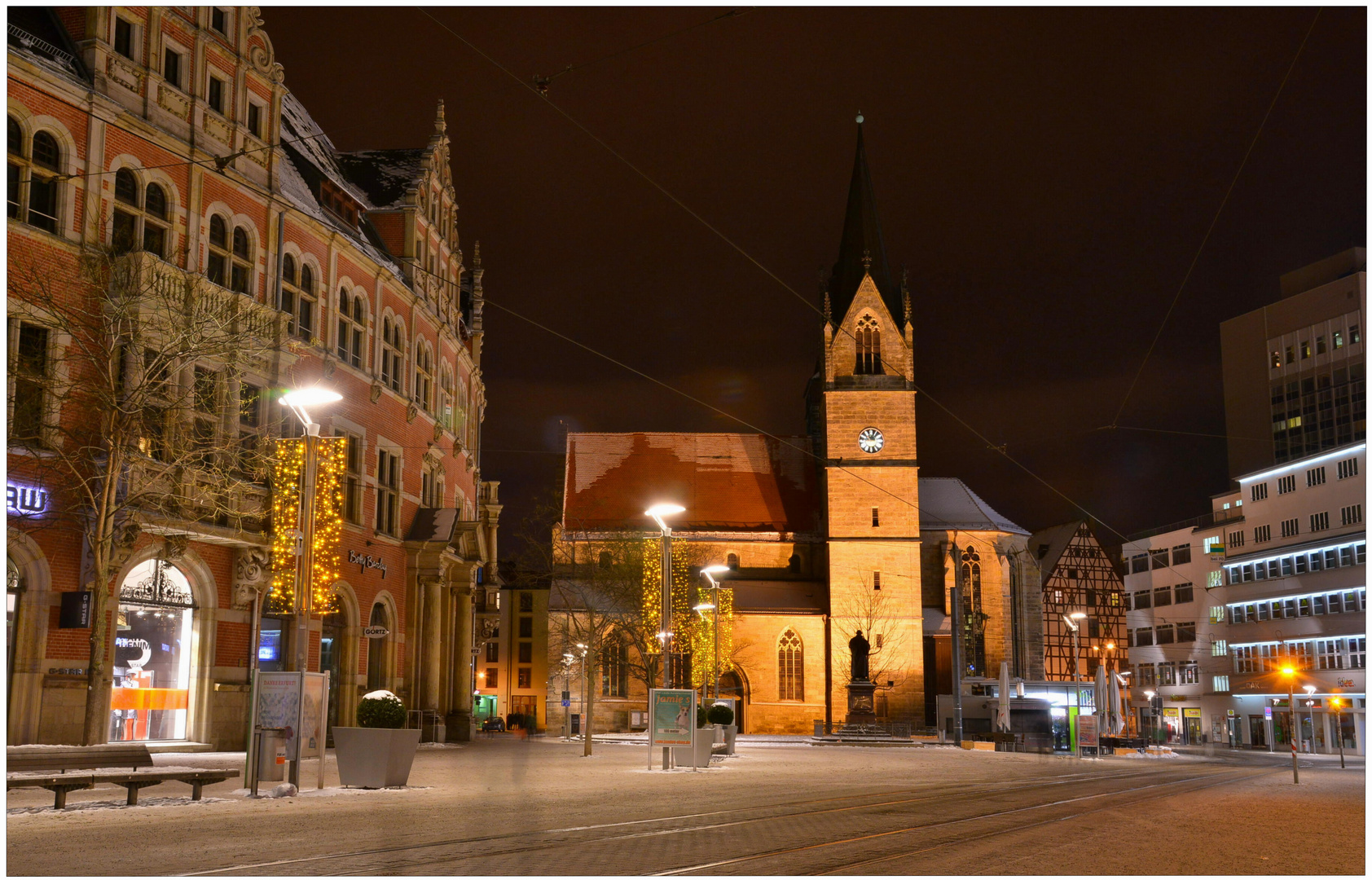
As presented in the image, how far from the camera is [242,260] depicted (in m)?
30.4

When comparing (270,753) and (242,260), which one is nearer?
(270,753)

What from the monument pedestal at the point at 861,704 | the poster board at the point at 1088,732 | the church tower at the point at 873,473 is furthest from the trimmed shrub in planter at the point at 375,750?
the church tower at the point at 873,473

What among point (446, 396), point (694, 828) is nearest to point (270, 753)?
point (694, 828)

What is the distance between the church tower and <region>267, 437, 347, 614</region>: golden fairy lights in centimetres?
4646

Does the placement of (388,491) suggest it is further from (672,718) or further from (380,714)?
(380,714)

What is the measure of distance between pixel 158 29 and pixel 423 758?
17.4 m

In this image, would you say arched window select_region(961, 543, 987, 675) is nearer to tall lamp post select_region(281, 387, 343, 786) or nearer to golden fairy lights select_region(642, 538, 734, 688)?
golden fairy lights select_region(642, 538, 734, 688)

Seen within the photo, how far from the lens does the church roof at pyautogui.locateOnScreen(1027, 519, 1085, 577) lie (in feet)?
346

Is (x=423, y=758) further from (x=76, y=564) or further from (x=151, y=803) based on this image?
(x=151, y=803)

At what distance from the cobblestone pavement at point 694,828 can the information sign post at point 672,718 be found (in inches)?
30.8

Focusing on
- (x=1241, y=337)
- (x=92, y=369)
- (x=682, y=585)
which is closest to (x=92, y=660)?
(x=92, y=369)

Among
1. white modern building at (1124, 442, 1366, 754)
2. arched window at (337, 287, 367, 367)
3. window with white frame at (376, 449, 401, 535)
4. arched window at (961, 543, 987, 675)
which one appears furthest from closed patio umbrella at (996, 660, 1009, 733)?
arched window at (337, 287, 367, 367)

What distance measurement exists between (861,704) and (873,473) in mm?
13459

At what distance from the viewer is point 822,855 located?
1216 centimetres
